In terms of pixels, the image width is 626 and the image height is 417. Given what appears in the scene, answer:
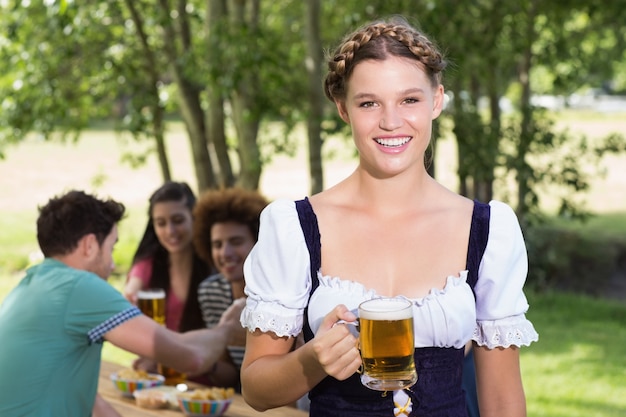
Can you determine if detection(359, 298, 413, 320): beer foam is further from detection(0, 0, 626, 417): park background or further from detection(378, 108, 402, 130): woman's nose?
detection(0, 0, 626, 417): park background

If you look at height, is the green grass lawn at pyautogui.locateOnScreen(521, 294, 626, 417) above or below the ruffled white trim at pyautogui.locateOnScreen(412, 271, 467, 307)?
below

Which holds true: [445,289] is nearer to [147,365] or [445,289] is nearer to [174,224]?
[147,365]

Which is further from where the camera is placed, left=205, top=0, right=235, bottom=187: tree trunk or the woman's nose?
left=205, top=0, right=235, bottom=187: tree trunk

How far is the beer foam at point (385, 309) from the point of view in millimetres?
1876

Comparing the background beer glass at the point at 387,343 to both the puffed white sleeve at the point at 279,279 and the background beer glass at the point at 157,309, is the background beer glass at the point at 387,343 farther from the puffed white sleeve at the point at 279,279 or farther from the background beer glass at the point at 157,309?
the background beer glass at the point at 157,309

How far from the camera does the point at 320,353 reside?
1.86 meters

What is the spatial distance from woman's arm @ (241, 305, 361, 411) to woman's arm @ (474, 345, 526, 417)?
0.38 m

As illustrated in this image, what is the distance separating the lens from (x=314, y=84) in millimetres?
7086

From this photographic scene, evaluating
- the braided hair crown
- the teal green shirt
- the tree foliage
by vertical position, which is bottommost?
the teal green shirt

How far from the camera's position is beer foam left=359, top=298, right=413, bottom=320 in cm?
188

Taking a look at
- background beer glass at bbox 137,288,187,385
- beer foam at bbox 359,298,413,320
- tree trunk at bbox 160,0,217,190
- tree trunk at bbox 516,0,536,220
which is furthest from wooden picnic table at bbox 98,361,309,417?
tree trunk at bbox 516,0,536,220

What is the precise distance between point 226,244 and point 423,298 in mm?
2424

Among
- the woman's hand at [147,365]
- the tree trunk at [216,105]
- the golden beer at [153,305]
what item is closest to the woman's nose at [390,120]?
the golden beer at [153,305]

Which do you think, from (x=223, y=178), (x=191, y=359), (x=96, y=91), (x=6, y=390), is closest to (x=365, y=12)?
(x=223, y=178)
